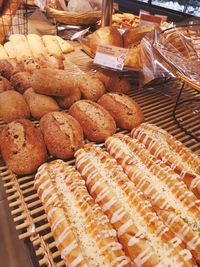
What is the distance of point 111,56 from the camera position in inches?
71.6

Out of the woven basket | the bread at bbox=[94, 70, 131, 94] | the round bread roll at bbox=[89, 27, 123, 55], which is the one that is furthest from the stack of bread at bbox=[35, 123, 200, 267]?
the woven basket

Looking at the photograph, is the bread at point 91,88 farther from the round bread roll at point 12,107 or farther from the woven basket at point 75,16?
the woven basket at point 75,16

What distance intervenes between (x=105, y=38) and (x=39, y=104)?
772mm

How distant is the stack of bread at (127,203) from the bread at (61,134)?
0.06 meters

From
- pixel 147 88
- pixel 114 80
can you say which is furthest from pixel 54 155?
pixel 147 88

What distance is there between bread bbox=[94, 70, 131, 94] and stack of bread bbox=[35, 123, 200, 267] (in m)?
0.57

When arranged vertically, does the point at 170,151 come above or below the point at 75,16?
below

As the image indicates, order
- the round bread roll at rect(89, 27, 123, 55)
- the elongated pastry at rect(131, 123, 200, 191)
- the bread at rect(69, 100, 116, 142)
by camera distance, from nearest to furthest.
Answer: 1. the elongated pastry at rect(131, 123, 200, 191)
2. the bread at rect(69, 100, 116, 142)
3. the round bread roll at rect(89, 27, 123, 55)

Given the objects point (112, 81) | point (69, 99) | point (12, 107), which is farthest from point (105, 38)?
point (12, 107)

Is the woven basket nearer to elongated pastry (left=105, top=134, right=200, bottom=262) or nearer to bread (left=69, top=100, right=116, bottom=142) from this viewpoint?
bread (left=69, top=100, right=116, bottom=142)

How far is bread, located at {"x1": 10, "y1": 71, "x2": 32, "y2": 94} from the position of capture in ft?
5.55

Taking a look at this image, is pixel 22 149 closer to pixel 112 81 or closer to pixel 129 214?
pixel 129 214

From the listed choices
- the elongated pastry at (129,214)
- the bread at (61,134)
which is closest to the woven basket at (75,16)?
the bread at (61,134)

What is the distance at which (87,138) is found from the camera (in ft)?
4.83
